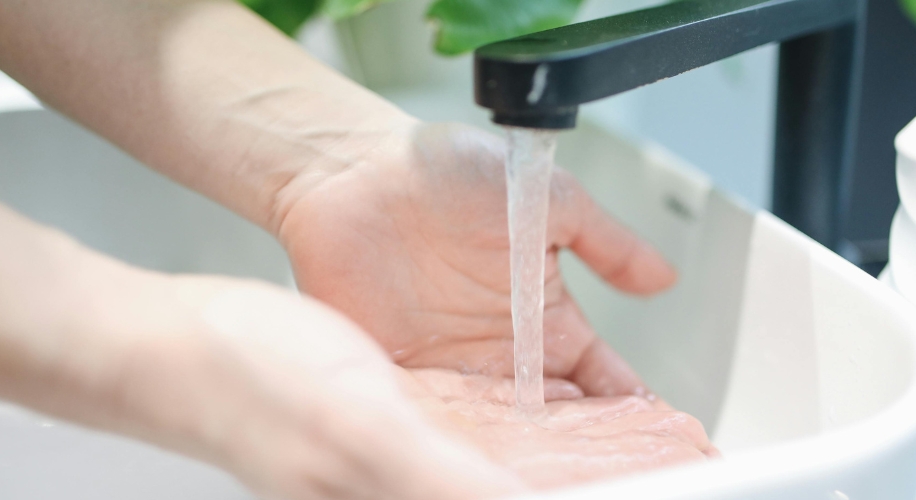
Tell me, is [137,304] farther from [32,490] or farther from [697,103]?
[697,103]

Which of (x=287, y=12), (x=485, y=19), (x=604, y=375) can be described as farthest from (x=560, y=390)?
(x=287, y=12)

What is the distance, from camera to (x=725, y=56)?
1.14 ft

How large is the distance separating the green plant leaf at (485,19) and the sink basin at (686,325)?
103 mm

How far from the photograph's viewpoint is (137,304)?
0.24 m

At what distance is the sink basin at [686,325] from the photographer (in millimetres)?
229

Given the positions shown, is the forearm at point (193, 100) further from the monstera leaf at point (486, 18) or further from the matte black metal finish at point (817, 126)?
the matte black metal finish at point (817, 126)

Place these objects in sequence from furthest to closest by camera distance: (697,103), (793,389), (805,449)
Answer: (697,103), (793,389), (805,449)

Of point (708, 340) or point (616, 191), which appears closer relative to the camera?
point (708, 340)

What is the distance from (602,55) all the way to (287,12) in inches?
17.3

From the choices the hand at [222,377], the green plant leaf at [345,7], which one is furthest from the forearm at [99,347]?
Result: the green plant leaf at [345,7]

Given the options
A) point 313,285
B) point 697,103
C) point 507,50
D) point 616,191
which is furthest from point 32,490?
point 697,103

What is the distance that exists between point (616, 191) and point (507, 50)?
316mm

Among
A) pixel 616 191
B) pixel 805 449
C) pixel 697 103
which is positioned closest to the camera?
pixel 805 449

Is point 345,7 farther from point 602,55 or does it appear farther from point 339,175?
point 602,55
